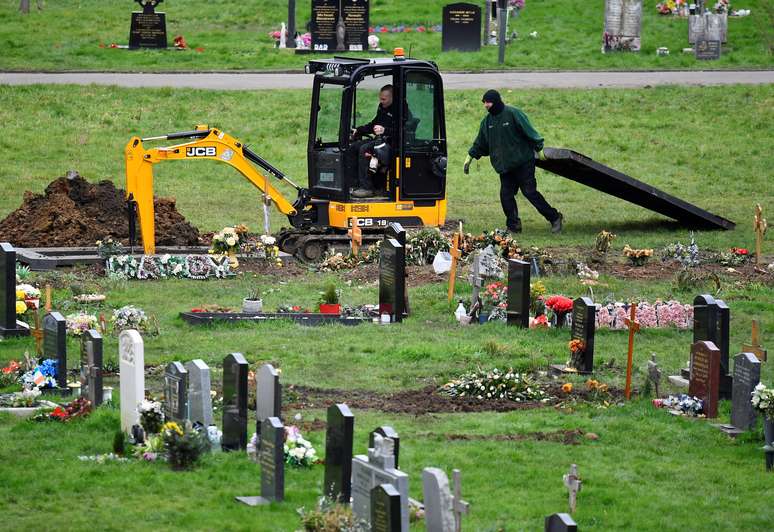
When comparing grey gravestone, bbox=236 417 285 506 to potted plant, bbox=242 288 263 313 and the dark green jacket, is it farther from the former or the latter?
the dark green jacket

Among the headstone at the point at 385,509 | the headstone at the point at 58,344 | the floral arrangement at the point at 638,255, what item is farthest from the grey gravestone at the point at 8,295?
the floral arrangement at the point at 638,255

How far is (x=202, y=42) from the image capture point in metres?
42.9

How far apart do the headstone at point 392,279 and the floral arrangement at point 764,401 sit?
6.05 metres

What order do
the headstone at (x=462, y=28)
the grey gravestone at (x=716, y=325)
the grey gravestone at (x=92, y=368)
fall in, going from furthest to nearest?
the headstone at (x=462, y=28) → the grey gravestone at (x=716, y=325) → the grey gravestone at (x=92, y=368)

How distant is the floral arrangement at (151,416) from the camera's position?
12516 millimetres

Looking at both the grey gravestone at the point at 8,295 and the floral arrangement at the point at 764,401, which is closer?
the floral arrangement at the point at 764,401

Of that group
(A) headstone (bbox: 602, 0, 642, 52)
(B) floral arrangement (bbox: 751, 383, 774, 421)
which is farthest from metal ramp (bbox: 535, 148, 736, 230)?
(A) headstone (bbox: 602, 0, 642, 52)

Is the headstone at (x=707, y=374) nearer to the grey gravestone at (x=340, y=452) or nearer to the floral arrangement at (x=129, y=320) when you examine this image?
the grey gravestone at (x=340, y=452)

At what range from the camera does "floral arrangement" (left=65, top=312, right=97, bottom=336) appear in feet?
54.6

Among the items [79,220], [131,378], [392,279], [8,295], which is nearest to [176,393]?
[131,378]

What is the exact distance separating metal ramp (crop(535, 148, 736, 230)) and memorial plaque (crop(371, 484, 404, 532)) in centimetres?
1477

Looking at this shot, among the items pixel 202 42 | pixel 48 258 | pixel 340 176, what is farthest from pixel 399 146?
pixel 202 42

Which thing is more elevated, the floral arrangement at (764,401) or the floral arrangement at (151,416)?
the floral arrangement at (764,401)

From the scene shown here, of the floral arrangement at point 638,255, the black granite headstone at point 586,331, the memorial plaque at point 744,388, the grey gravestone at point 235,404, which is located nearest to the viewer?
the grey gravestone at point 235,404
